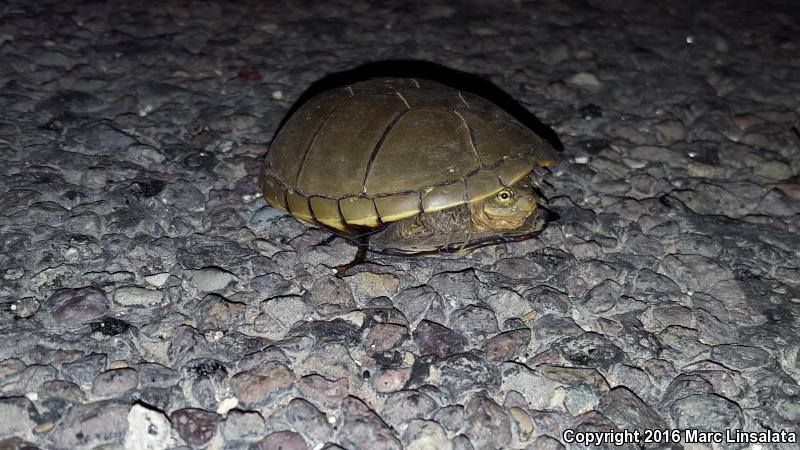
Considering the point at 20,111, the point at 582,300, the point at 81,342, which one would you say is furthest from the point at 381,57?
the point at 81,342

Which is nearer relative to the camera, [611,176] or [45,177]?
[45,177]

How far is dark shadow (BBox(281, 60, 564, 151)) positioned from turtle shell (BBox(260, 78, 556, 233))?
138 cm

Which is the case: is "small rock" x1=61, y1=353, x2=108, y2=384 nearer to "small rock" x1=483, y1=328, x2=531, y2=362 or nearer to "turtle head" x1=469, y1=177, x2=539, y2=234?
"small rock" x1=483, y1=328, x2=531, y2=362

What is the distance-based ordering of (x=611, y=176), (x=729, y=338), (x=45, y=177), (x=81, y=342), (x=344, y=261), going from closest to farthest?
(x=81, y=342)
(x=729, y=338)
(x=344, y=261)
(x=45, y=177)
(x=611, y=176)

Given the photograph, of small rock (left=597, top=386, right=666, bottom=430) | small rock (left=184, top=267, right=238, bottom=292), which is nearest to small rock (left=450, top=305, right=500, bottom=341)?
small rock (left=597, top=386, right=666, bottom=430)

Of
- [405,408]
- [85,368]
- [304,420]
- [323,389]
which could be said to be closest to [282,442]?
[304,420]

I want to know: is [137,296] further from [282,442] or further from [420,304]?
[420,304]

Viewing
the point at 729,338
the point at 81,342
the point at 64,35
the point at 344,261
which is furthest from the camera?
the point at 64,35

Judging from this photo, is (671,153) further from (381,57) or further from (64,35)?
(64,35)

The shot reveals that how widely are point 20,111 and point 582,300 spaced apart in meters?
3.92

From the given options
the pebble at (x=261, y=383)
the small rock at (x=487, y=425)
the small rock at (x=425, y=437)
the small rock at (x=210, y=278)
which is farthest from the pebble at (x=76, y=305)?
the small rock at (x=487, y=425)

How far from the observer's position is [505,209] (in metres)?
3.34

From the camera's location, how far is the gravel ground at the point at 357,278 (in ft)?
8.86

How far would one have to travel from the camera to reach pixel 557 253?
3625mm
